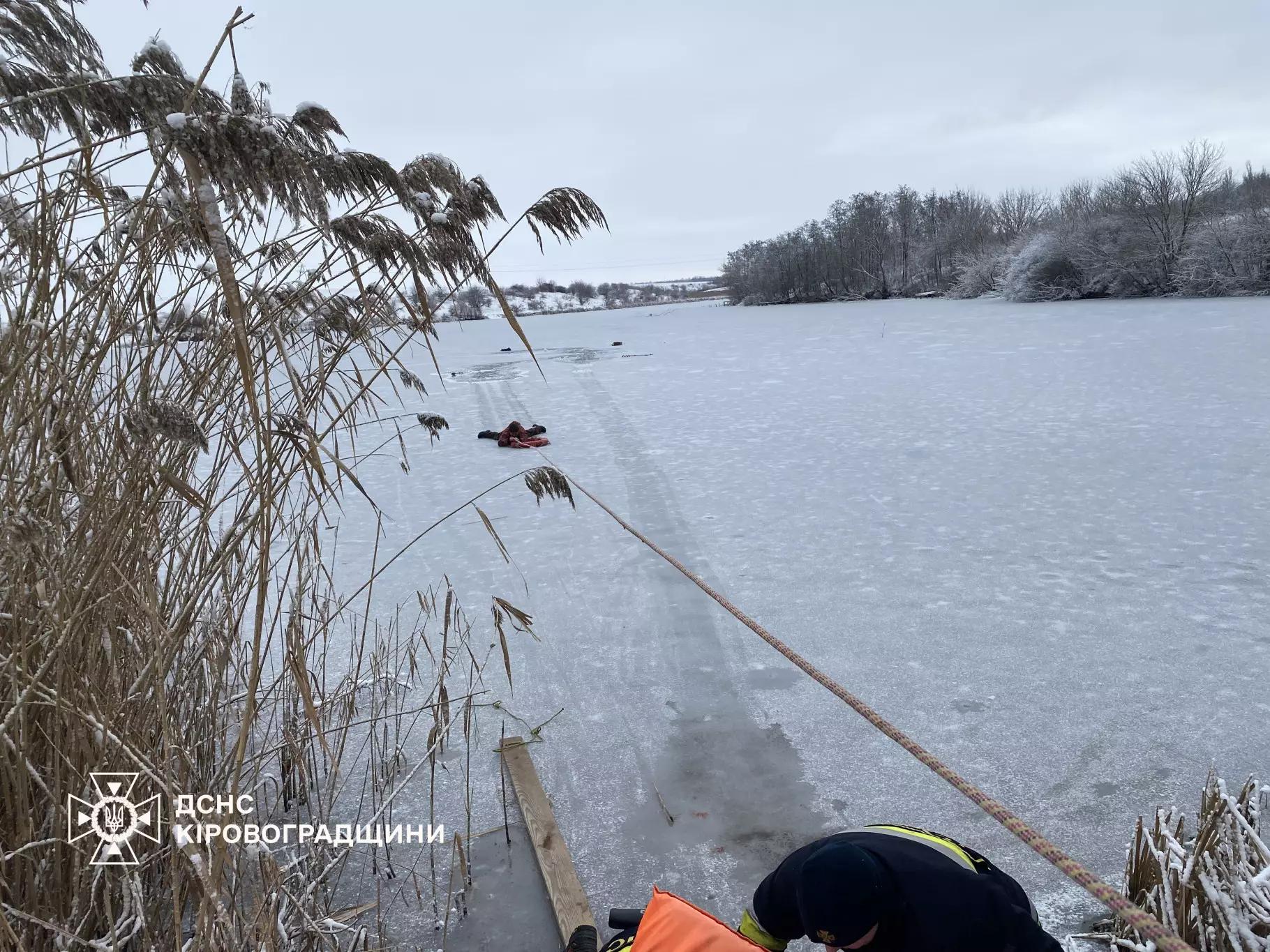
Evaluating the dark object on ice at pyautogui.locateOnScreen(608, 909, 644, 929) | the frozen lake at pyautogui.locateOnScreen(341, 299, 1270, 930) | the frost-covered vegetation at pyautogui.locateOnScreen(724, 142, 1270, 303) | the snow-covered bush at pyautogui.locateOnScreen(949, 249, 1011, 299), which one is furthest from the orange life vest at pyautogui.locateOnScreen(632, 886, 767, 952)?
the snow-covered bush at pyautogui.locateOnScreen(949, 249, 1011, 299)

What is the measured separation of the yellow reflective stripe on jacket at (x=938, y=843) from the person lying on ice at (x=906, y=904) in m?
0.03

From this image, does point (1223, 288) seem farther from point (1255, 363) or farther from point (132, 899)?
point (132, 899)

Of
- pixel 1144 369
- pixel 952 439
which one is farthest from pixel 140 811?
pixel 1144 369

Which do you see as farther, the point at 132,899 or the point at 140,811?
the point at 140,811

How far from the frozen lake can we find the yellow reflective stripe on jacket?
0.49 m

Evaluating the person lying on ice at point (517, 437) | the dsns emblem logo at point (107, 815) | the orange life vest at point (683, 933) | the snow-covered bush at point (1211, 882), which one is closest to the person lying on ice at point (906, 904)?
the orange life vest at point (683, 933)

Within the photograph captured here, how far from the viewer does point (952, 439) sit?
7066 millimetres

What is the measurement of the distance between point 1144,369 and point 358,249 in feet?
34.1

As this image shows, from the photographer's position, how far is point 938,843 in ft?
5.37

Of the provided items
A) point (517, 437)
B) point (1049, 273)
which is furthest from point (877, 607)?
point (1049, 273)

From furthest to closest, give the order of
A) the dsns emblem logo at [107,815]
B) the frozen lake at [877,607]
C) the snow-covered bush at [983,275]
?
the snow-covered bush at [983,275], the frozen lake at [877,607], the dsns emblem logo at [107,815]

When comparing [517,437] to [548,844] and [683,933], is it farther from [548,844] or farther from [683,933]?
[683,933]

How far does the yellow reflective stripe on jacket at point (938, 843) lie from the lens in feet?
5.25

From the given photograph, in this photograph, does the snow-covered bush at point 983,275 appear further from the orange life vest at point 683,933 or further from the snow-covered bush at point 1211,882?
the orange life vest at point 683,933
